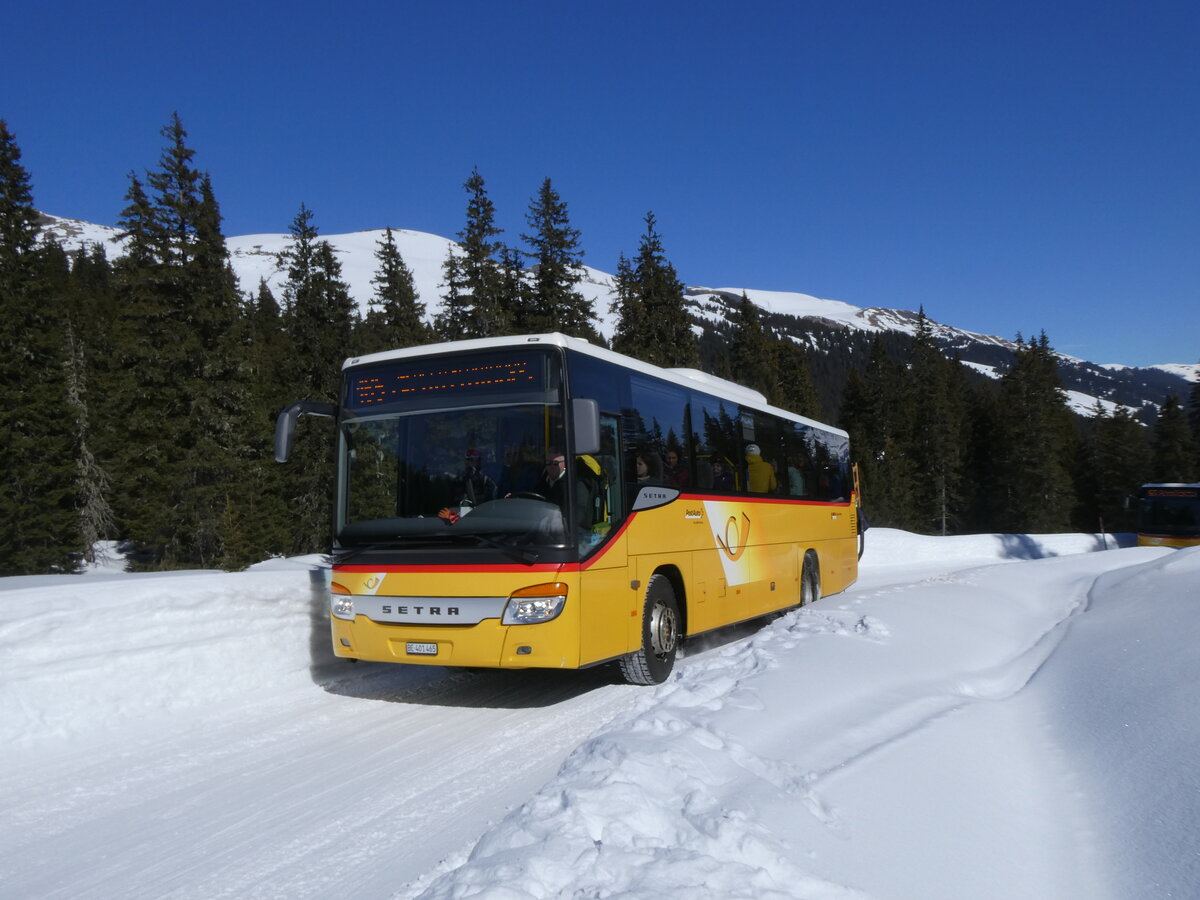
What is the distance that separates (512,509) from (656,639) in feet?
7.26

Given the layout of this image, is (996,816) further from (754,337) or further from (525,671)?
(754,337)

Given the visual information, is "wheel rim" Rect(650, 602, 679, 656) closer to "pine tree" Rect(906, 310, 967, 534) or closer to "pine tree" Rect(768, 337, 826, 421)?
"pine tree" Rect(768, 337, 826, 421)

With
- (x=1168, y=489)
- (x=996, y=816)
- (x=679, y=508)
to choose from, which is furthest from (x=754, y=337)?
(x=996, y=816)

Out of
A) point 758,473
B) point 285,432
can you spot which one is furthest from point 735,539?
point 285,432

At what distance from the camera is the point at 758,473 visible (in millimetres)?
11164

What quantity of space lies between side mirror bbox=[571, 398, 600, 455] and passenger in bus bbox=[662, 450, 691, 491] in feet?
6.62

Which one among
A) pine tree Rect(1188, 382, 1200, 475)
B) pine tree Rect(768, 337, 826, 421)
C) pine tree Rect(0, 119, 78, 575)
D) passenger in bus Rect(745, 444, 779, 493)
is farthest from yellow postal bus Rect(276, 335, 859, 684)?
pine tree Rect(1188, 382, 1200, 475)

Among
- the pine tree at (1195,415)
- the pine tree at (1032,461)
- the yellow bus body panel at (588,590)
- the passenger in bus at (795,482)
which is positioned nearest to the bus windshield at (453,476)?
the yellow bus body panel at (588,590)

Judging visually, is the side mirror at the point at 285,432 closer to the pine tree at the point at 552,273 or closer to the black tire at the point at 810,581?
the black tire at the point at 810,581

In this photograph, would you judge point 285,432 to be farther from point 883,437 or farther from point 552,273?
point 883,437

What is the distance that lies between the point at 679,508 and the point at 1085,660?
12.4 feet

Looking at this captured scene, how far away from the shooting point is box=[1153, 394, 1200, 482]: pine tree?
224ft

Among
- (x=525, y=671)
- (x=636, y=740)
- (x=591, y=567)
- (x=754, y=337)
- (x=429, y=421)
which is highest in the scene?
(x=754, y=337)

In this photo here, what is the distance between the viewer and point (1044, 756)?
4.96m
